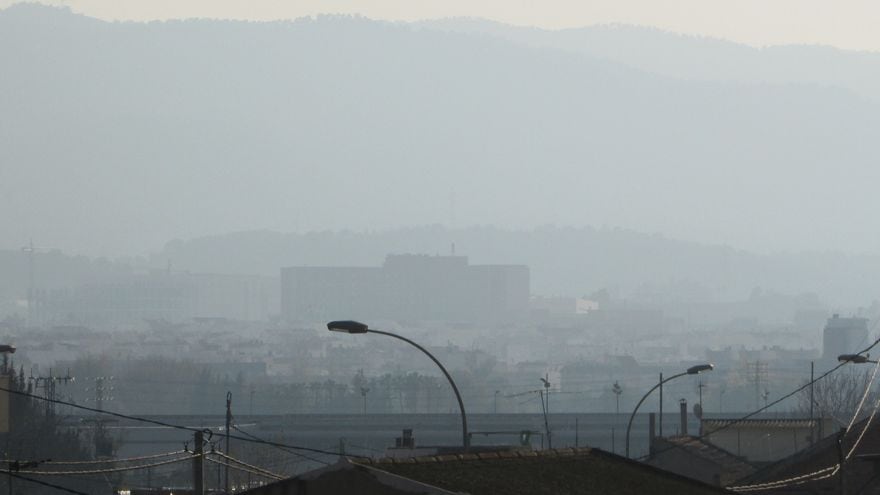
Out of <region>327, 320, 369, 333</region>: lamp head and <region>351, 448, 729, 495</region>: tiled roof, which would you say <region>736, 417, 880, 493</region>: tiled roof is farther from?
<region>351, 448, 729, 495</region>: tiled roof

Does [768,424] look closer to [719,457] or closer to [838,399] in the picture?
[719,457]

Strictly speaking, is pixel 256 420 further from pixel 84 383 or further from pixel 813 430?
pixel 813 430

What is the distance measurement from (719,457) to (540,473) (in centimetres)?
3334

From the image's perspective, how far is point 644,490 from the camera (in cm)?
2912

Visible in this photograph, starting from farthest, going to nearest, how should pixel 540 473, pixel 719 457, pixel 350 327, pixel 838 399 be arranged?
pixel 838 399, pixel 719 457, pixel 350 327, pixel 540 473

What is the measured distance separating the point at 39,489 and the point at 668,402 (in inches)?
4364

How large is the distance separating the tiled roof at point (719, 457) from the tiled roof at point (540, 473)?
2660cm

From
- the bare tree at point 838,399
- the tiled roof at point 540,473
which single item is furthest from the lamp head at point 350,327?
the bare tree at point 838,399

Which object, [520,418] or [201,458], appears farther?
[520,418]

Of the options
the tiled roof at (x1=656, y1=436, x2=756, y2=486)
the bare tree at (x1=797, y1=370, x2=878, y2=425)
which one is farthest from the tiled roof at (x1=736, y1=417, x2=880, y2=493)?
the bare tree at (x1=797, y1=370, x2=878, y2=425)

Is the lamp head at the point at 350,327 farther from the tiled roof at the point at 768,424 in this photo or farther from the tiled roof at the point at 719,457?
the tiled roof at the point at 768,424

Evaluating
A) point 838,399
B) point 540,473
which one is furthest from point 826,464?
point 838,399

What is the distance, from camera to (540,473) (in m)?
28.2

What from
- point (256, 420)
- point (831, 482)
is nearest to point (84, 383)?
point (256, 420)
